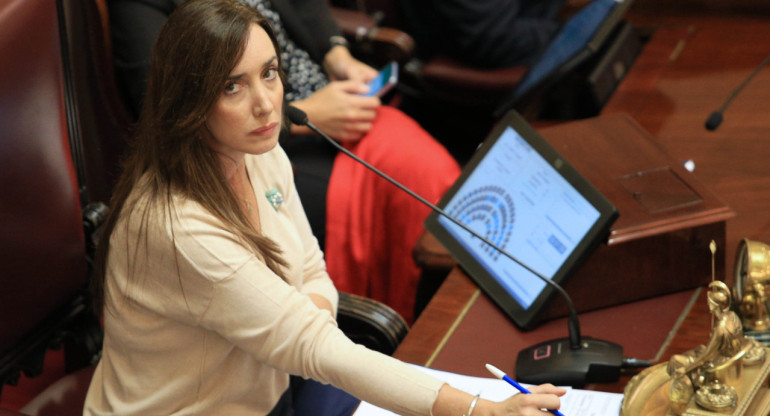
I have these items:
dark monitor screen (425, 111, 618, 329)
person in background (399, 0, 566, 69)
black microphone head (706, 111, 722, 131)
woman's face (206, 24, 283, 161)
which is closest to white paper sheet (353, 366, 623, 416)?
dark monitor screen (425, 111, 618, 329)

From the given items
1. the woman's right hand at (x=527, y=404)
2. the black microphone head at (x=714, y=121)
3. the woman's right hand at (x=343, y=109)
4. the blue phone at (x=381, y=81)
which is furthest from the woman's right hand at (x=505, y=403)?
the blue phone at (x=381, y=81)

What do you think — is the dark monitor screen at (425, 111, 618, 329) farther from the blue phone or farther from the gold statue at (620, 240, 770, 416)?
the blue phone

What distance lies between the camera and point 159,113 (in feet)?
3.42

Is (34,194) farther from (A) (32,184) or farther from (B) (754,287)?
(B) (754,287)

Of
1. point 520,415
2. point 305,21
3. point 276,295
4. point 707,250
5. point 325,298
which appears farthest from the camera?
point 305,21

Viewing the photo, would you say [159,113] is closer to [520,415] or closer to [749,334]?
[520,415]

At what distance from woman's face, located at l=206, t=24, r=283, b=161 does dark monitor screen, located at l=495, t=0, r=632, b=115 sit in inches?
34.5

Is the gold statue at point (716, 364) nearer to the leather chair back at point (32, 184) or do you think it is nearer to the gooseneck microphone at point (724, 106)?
the gooseneck microphone at point (724, 106)

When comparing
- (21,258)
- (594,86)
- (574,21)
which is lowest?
(21,258)

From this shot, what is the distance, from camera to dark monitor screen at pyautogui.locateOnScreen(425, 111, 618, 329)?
1166 millimetres

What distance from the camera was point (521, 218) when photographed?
4.12 feet

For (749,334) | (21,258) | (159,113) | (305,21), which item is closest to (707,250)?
(749,334)

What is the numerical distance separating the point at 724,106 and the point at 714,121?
8 cm

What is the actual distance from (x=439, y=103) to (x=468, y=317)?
1.56m
